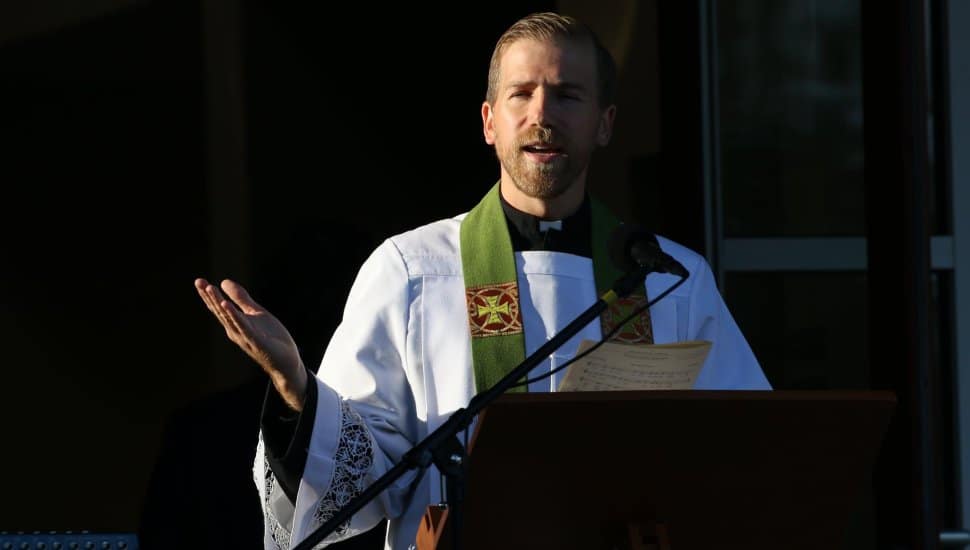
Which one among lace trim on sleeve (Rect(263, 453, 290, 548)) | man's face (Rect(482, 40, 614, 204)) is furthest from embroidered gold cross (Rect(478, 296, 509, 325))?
lace trim on sleeve (Rect(263, 453, 290, 548))

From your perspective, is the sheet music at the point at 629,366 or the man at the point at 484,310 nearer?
the sheet music at the point at 629,366

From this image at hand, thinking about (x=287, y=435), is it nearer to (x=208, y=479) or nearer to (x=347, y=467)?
(x=347, y=467)

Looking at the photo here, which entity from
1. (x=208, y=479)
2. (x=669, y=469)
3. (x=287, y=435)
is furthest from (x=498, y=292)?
(x=208, y=479)

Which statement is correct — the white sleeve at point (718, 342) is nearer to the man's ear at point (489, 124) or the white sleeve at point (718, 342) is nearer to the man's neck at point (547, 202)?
the man's neck at point (547, 202)

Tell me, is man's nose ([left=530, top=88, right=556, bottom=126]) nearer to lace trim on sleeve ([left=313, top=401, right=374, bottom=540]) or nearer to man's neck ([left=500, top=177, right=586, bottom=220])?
man's neck ([left=500, top=177, right=586, bottom=220])

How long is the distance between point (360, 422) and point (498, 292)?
0.54 meters

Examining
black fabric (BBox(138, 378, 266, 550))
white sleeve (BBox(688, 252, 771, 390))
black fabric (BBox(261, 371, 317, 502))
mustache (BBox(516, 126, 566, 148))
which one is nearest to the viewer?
black fabric (BBox(261, 371, 317, 502))

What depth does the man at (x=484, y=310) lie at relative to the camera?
9.11ft

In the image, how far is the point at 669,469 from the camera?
2168 millimetres

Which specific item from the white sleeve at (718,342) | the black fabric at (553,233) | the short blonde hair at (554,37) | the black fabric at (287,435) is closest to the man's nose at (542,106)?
the short blonde hair at (554,37)

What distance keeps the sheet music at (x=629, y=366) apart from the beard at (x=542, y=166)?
0.69 meters

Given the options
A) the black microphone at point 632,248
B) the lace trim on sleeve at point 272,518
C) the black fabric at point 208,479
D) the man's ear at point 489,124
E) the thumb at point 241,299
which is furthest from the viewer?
the black fabric at point 208,479

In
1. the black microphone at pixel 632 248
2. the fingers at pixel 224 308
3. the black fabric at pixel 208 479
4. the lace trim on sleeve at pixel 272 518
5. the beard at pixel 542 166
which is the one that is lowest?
the black fabric at pixel 208 479

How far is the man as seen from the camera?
109 inches
